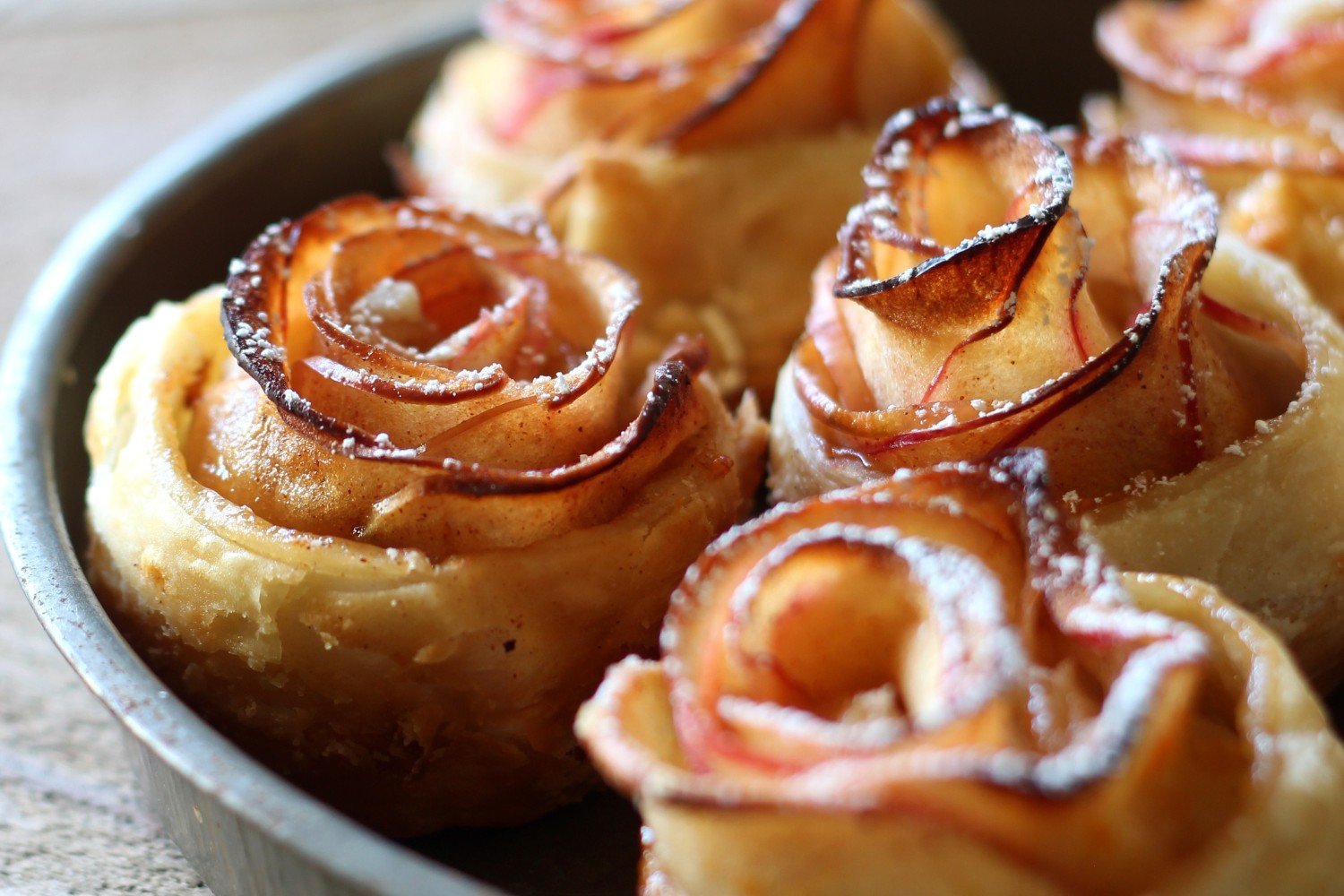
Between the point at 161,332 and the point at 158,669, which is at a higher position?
the point at 161,332

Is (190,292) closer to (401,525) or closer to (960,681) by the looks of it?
(401,525)

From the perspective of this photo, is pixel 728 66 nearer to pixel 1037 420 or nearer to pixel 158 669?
pixel 1037 420

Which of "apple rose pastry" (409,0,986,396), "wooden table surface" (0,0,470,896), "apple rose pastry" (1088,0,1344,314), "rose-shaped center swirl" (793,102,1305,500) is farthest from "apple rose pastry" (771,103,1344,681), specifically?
"wooden table surface" (0,0,470,896)

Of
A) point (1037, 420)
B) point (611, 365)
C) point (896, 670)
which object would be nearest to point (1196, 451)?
point (1037, 420)

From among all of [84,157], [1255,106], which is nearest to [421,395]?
[1255,106]

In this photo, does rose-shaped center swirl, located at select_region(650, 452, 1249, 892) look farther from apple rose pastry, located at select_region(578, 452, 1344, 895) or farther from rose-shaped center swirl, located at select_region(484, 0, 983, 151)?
rose-shaped center swirl, located at select_region(484, 0, 983, 151)

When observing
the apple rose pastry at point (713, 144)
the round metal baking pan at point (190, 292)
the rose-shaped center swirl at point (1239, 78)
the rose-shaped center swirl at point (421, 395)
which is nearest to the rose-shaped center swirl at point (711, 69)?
the apple rose pastry at point (713, 144)

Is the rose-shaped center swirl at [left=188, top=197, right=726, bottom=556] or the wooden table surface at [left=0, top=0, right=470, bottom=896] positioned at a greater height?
the rose-shaped center swirl at [left=188, top=197, right=726, bottom=556]
